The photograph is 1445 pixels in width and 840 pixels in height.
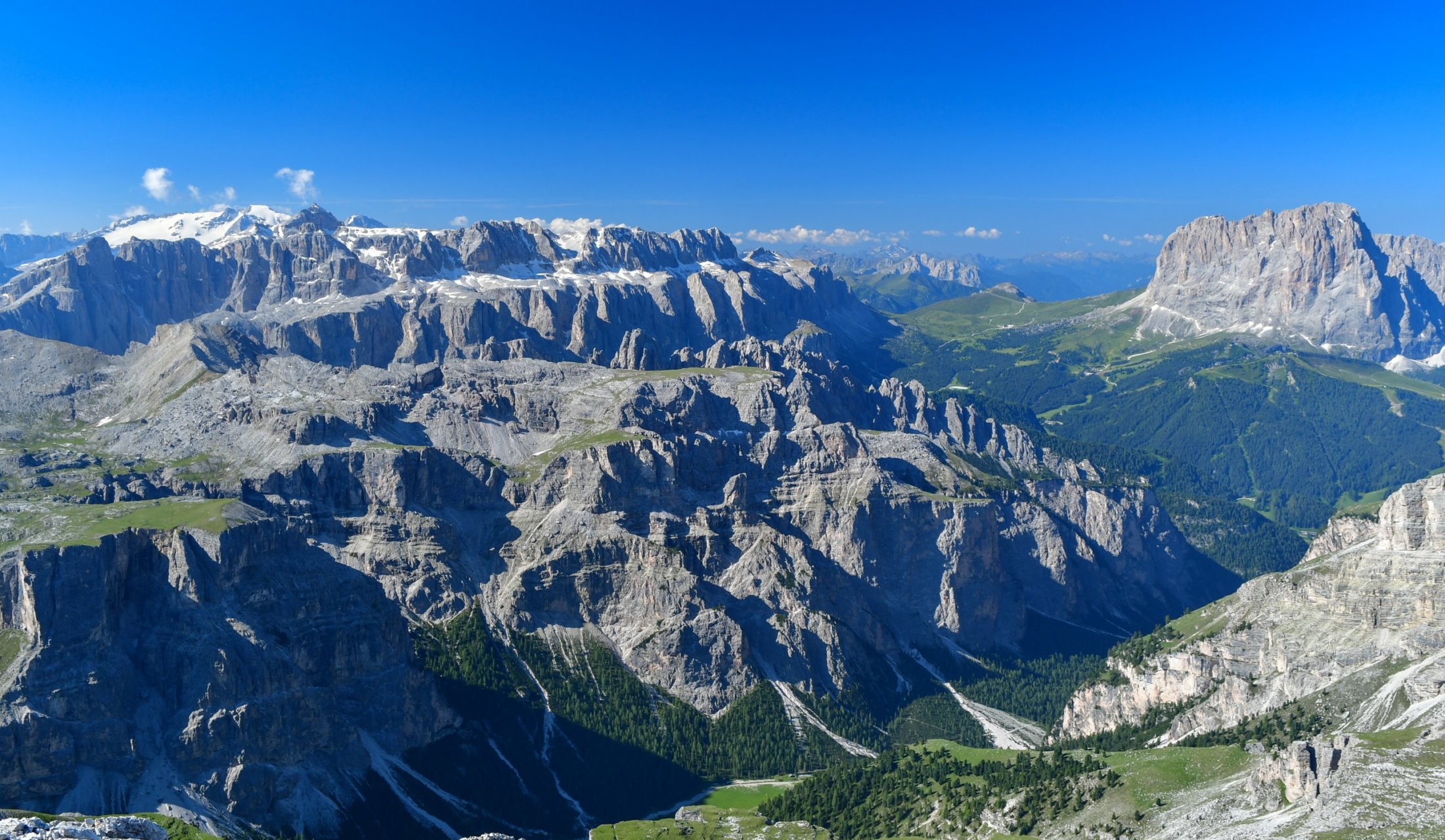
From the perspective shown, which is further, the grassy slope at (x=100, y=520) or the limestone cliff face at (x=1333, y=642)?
the grassy slope at (x=100, y=520)

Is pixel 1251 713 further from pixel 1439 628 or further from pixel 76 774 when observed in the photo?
pixel 76 774

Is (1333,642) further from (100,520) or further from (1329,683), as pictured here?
(100,520)

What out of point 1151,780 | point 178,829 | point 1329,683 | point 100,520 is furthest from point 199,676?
point 1329,683

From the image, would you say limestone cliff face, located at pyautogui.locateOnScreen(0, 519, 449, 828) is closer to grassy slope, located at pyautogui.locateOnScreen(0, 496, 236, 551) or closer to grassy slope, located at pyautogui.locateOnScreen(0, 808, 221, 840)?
grassy slope, located at pyautogui.locateOnScreen(0, 496, 236, 551)


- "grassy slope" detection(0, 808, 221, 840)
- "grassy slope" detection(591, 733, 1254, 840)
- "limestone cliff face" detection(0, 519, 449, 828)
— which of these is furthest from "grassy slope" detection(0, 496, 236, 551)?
"grassy slope" detection(591, 733, 1254, 840)

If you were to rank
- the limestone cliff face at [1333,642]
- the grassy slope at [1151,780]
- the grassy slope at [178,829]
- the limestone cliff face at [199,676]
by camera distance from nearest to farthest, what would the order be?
the grassy slope at [1151,780], the grassy slope at [178,829], the limestone cliff face at [199,676], the limestone cliff face at [1333,642]

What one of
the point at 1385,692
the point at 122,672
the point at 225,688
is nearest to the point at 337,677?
the point at 225,688

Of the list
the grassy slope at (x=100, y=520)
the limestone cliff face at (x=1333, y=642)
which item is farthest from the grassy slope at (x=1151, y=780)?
the grassy slope at (x=100, y=520)

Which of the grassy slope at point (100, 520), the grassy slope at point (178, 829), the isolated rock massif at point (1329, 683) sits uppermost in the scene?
the grassy slope at point (100, 520)

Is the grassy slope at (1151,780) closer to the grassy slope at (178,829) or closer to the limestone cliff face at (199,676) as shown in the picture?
the limestone cliff face at (199,676)
